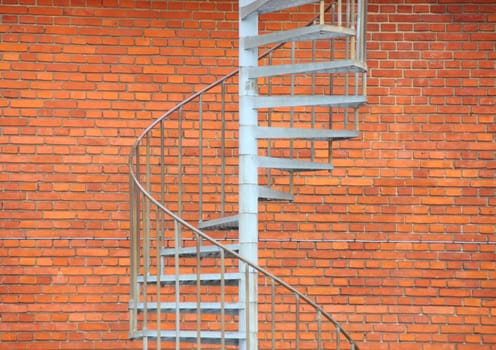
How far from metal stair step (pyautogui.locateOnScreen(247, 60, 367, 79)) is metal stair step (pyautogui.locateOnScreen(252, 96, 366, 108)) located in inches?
5.4

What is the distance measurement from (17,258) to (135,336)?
Answer: 138 cm

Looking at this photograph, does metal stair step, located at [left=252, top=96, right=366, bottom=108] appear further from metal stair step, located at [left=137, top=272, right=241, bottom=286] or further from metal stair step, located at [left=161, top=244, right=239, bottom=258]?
metal stair step, located at [left=137, top=272, right=241, bottom=286]

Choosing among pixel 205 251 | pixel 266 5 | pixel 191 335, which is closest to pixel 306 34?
pixel 266 5

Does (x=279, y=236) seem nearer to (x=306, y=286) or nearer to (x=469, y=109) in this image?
(x=306, y=286)

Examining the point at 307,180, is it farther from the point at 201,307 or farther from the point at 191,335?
the point at 191,335

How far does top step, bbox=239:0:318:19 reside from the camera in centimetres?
688

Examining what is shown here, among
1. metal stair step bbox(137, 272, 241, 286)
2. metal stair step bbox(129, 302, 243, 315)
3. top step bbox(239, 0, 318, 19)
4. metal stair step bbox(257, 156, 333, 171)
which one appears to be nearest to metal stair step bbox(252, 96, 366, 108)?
metal stair step bbox(257, 156, 333, 171)

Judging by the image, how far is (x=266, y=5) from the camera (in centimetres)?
695

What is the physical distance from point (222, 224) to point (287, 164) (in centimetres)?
50

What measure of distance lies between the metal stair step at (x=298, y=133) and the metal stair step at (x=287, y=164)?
0.13 metres

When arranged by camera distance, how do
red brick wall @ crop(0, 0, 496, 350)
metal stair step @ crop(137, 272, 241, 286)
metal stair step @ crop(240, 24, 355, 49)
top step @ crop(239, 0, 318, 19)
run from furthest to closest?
red brick wall @ crop(0, 0, 496, 350) < metal stair step @ crop(137, 272, 241, 286) < top step @ crop(239, 0, 318, 19) < metal stair step @ crop(240, 24, 355, 49)

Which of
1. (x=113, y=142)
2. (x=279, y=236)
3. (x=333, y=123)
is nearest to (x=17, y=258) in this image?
(x=113, y=142)

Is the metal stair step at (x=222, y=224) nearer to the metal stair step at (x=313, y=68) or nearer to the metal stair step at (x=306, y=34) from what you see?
the metal stair step at (x=313, y=68)

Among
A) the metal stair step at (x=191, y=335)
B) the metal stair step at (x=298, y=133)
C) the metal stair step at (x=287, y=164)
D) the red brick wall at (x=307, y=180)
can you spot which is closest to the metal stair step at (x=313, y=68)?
the metal stair step at (x=298, y=133)
